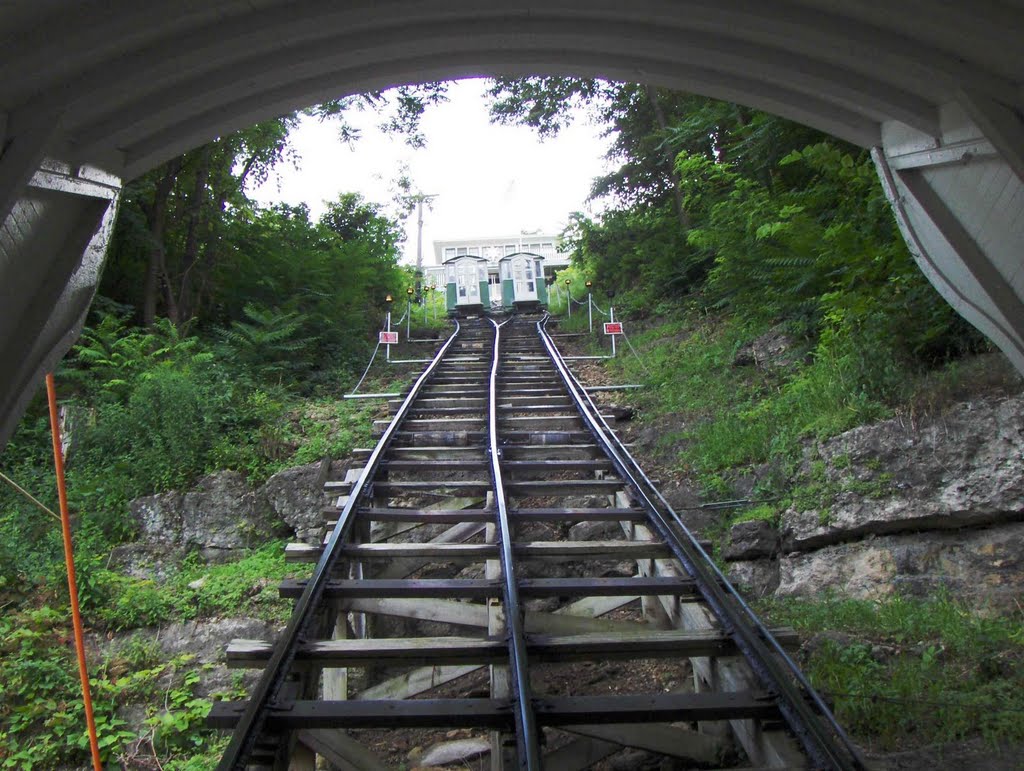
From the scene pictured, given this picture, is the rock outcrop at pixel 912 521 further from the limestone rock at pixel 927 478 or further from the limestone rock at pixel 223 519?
the limestone rock at pixel 223 519

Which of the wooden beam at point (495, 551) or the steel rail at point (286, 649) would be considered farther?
the wooden beam at point (495, 551)

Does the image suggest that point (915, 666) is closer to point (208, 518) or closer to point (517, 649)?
point (517, 649)

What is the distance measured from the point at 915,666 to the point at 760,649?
1286mm

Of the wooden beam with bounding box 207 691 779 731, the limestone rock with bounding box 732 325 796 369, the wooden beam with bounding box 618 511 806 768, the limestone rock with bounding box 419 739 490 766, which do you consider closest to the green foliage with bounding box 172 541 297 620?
the limestone rock with bounding box 419 739 490 766

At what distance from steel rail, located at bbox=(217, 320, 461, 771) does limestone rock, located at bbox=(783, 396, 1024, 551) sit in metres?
3.64

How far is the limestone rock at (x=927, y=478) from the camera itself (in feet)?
18.1

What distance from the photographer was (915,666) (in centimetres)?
442

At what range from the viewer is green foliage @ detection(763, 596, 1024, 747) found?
389 centimetres

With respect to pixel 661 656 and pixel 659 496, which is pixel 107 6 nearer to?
pixel 661 656

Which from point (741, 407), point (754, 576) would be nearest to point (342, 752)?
point (754, 576)

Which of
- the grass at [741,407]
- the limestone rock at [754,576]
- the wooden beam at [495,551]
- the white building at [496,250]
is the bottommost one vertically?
the limestone rock at [754,576]

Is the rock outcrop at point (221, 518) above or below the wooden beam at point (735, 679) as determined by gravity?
above

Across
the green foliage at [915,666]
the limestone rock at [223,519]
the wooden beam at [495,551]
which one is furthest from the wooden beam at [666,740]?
the limestone rock at [223,519]

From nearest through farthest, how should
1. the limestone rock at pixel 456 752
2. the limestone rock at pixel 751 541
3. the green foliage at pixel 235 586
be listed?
the limestone rock at pixel 456 752 → the limestone rock at pixel 751 541 → the green foliage at pixel 235 586
